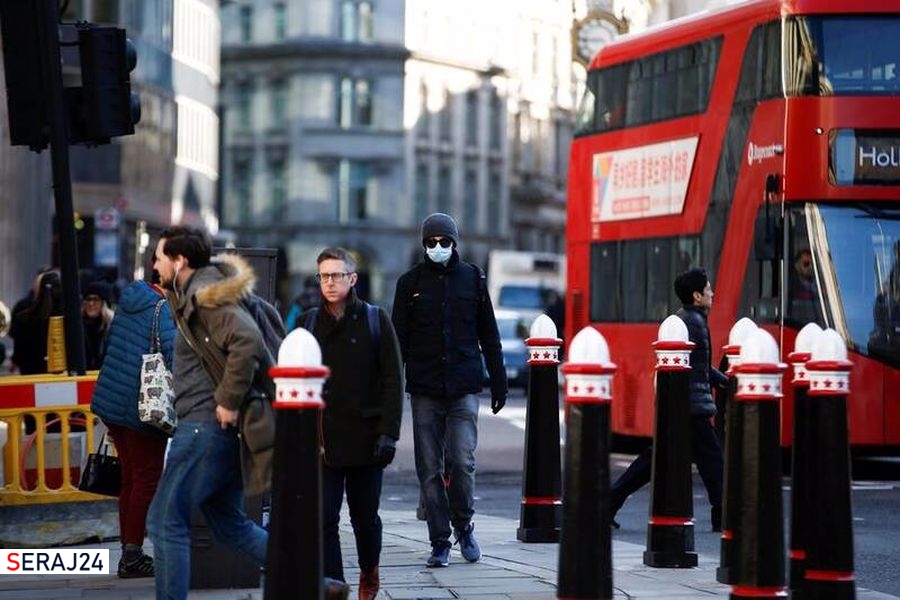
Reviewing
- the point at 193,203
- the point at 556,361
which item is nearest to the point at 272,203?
the point at 193,203

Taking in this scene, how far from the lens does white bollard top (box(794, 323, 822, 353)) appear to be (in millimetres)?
10234

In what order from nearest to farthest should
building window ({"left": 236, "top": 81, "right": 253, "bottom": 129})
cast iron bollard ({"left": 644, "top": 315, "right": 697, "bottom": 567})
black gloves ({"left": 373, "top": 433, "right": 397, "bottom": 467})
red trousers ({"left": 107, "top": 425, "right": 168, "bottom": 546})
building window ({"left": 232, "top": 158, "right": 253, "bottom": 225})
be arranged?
1. black gloves ({"left": 373, "top": 433, "right": 397, "bottom": 467})
2. red trousers ({"left": 107, "top": 425, "right": 168, "bottom": 546})
3. cast iron bollard ({"left": 644, "top": 315, "right": 697, "bottom": 567})
4. building window ({"left": 232, "top": 158, "right": 253, "bottom": 225})
5. building window ({"left": 236, "top": 81, "right": 253, "bottom": 129})

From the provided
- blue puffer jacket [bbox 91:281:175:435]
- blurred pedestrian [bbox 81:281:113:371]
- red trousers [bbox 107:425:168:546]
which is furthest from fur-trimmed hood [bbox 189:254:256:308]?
blurred pedestrian [bbox 81:281:113:371]

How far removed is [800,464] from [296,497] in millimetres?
2674

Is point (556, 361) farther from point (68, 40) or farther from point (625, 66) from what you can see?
point (625, 66)

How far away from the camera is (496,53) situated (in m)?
105

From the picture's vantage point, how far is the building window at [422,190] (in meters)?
100

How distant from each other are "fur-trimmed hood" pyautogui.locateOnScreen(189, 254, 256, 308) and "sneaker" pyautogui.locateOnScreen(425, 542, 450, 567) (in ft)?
10.4

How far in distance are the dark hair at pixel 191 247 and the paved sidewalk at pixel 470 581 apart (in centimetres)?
197

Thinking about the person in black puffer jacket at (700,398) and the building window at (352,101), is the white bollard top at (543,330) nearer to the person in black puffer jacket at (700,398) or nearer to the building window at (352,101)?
the person in black puffer jacket at (700,398)

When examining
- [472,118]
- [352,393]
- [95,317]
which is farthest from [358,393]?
[472,118]

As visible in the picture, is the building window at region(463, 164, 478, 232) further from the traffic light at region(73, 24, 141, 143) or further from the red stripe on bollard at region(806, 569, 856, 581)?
the red stripe on bollard at region(806, 569, 856, 581)

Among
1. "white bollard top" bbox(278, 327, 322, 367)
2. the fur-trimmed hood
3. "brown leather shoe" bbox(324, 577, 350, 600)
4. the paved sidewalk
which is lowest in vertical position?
the paved sidewalk

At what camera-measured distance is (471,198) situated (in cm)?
10431
